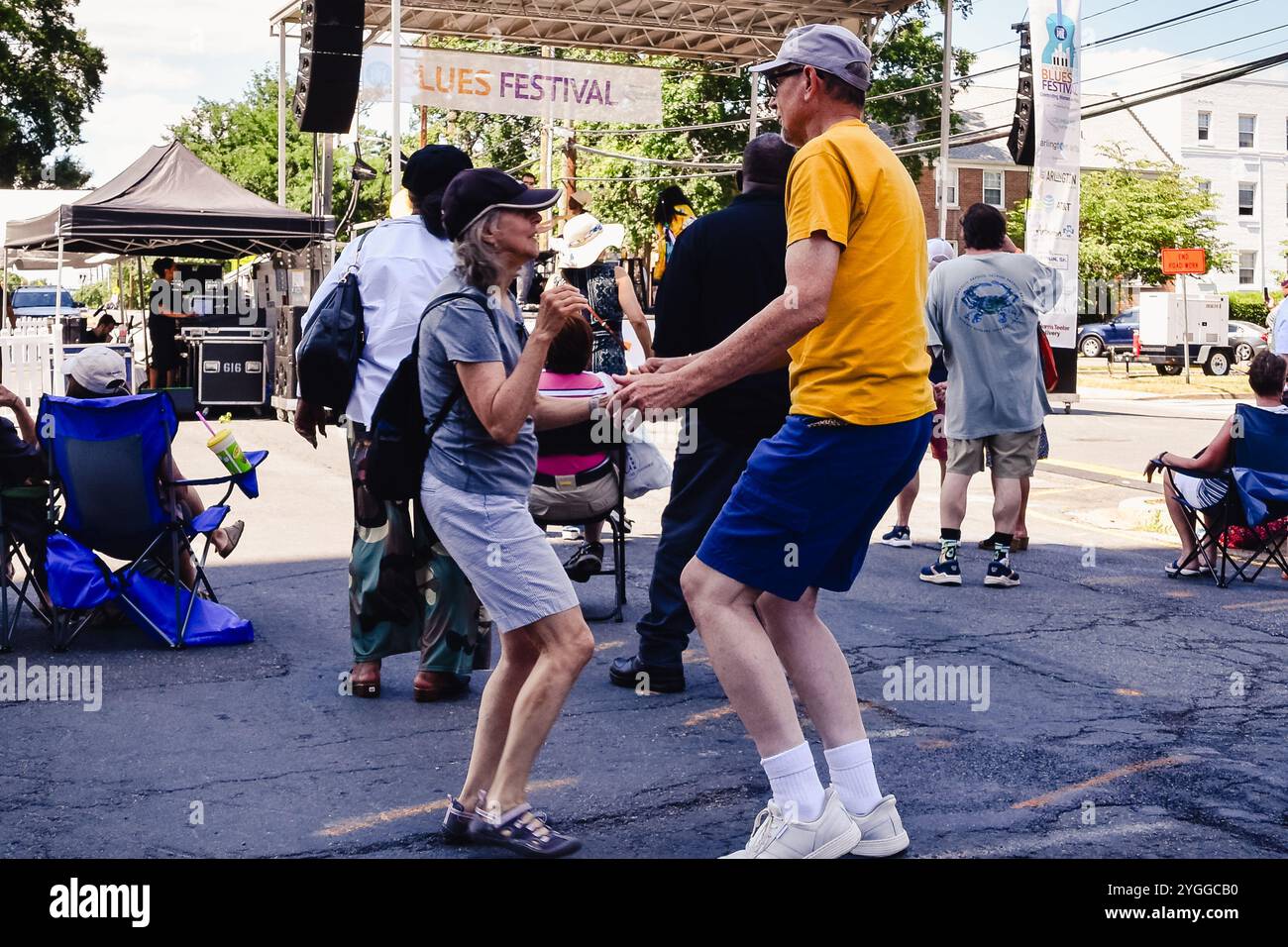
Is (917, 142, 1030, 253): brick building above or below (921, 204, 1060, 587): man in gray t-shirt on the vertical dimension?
above

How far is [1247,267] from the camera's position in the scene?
219 feet

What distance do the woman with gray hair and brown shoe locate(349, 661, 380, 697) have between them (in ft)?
5.59

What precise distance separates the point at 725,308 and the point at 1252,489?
395 centimetres

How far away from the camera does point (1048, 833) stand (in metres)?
4.04

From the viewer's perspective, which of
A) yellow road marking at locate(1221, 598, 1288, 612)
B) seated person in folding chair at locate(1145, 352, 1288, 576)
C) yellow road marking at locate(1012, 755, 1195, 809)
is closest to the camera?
yellow road marking at locate(1012, 755, 1195, 809)

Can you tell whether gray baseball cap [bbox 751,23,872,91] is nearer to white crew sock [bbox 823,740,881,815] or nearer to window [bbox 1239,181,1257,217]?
white crew sock [bbox 823,740,881,815]

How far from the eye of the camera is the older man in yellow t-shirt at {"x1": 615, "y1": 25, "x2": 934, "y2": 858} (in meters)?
3.62

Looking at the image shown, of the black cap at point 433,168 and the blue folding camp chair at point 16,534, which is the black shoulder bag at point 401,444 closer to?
the black cap at point 433,168

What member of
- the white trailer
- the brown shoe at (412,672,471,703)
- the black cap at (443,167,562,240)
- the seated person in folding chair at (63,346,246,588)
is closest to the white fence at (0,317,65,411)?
the seated person in folding chair at (63,346,246,588)

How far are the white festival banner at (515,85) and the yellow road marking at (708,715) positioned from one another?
16432mm

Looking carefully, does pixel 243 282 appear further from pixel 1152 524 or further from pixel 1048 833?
pixel 1048 833

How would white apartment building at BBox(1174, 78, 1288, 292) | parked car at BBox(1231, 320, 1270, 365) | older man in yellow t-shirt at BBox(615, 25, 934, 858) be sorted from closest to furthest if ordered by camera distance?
older man in yellow t-shirt at BBox(615, 25, 934, 858) < parked car at BBox(1231, 320, 1270, 365) < white apartment building at BBox(1174, 78, 1288, 292)

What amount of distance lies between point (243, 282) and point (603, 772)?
79.5ft
